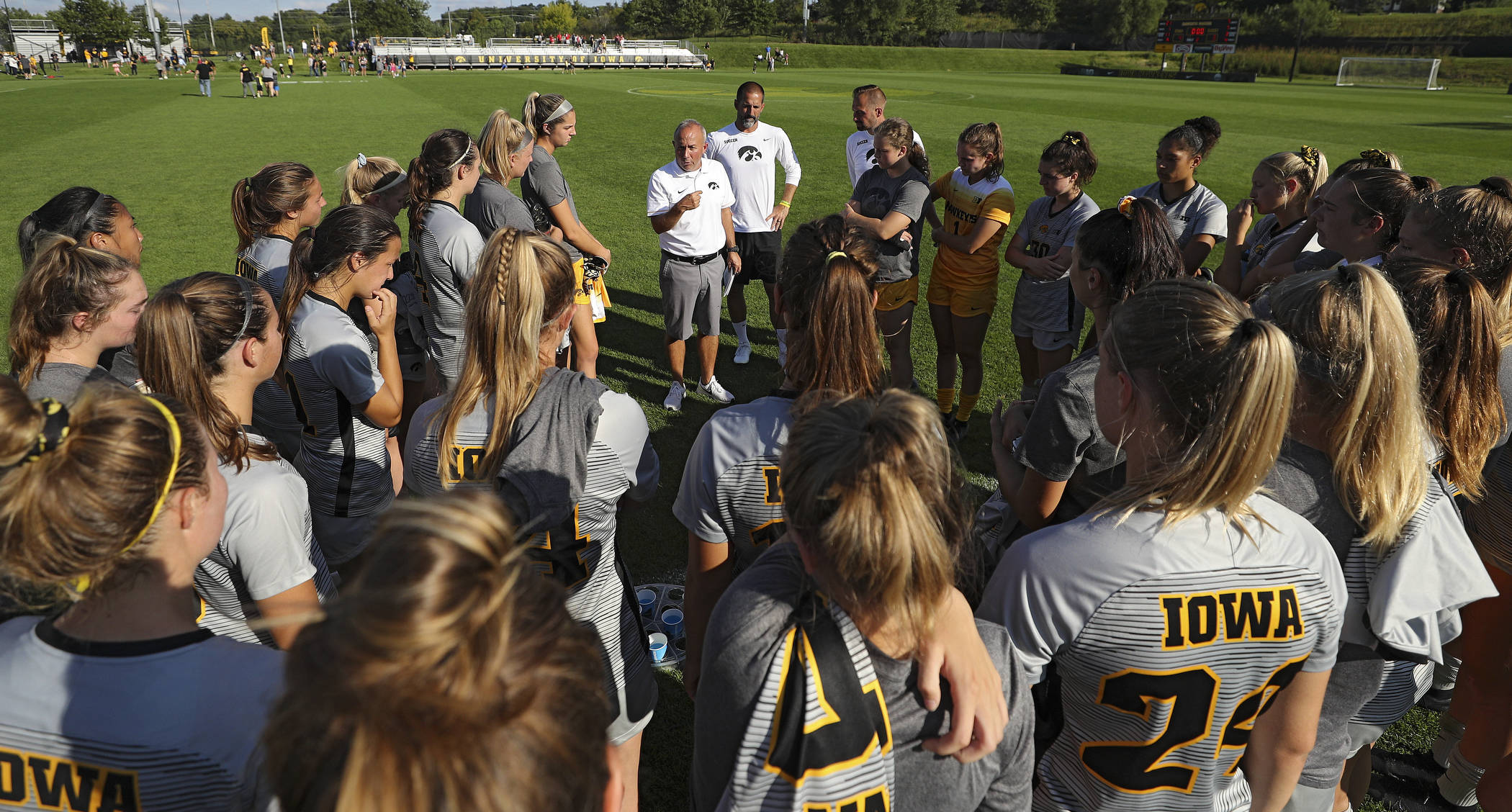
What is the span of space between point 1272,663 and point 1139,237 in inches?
76.9

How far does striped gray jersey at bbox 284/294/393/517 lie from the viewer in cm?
328

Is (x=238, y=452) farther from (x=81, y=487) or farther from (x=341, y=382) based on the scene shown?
(x=341, y=382)

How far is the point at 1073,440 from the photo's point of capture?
260 cm

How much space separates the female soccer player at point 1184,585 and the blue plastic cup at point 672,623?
89.5 inches

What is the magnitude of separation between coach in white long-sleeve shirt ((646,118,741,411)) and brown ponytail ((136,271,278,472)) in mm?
3844

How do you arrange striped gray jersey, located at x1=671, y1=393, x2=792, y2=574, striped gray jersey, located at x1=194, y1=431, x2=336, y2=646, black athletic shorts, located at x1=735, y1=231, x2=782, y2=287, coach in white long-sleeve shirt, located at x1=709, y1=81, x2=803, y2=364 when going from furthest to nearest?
1. black athletic shorts, located at x1=735, y1=231, x2=782, y2=287
2. coach in white long-sleeve shirt, located at x1=709, y1=81, x2=803, y2=364
3. striped gray jersey, located at x1=671, y1=393, x2=792, y2=574
4. striped gray jersey, located at x1=194, y1=431, x2=336, y2=646

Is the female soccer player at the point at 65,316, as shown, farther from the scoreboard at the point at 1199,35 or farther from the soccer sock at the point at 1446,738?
the scoreboard at the point at 1199,35

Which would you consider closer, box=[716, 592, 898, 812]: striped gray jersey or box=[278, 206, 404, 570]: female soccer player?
box=[716, 592, 898, 812]: striped gray jersey

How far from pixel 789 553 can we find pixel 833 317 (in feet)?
3.39

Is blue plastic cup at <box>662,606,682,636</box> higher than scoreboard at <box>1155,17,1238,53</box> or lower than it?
lower

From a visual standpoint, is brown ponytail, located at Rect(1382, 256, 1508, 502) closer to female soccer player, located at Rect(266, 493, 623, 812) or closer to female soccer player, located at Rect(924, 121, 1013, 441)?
female soccer player, located at Rect(266, 493, 623, 812)

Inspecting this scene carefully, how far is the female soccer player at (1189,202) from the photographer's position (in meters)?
5.18

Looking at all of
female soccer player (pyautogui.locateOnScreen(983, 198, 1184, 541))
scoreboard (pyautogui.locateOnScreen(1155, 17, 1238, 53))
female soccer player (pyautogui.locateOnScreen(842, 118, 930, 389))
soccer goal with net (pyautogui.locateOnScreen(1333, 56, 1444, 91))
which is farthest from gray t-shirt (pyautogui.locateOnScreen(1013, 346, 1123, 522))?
scoreboard (pyautogui.locateOnScreen(1155, 17, 1238, 53))

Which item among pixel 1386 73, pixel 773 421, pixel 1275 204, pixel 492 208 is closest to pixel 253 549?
pixel 773 421
